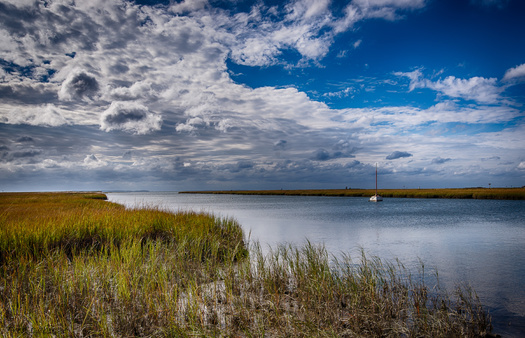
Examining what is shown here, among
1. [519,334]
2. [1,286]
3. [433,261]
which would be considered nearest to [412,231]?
[433,261]

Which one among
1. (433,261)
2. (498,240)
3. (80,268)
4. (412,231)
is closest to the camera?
(80,268)

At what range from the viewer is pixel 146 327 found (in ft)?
16.8

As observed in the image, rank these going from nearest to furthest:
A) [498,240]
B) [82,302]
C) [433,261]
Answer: [82,302] < [433,261] < [498,240]

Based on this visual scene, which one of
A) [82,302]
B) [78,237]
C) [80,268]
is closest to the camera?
[82,302]

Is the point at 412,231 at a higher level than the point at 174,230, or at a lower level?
lower

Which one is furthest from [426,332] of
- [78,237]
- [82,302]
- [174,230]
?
[78,237]

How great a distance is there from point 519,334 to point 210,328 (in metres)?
6.42

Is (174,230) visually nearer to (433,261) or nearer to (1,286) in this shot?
(1,286)

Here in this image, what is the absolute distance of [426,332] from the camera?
5172 mm

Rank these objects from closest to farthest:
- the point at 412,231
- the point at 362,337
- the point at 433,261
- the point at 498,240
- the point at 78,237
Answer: the point at 362,337, the point at 78,237, the point at 433,261, the point at 498,240, the point at 412,231

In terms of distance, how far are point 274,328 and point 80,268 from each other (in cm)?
508

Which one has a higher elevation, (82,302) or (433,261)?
(82,302)

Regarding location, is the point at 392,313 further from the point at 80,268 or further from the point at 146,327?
the point at 80,268

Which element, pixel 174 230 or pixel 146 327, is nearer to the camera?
pixel 146 327
